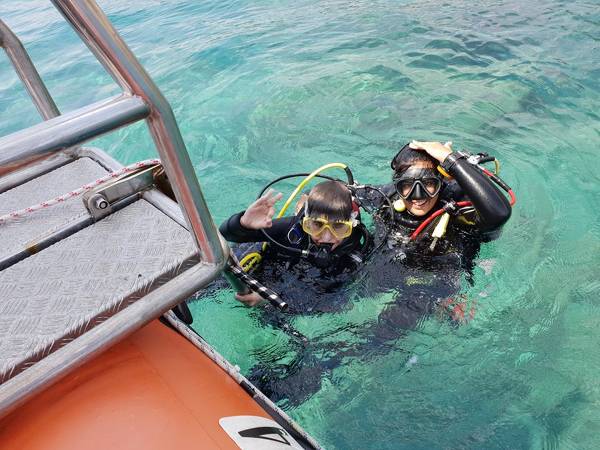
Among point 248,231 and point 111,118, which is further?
point 248,231

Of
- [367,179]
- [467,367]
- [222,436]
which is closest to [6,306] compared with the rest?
[222,436]

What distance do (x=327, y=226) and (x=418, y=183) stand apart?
729 mm

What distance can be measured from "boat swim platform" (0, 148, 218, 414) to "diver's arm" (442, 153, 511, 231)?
216 centimetres

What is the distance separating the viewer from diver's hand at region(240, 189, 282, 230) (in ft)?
9.45

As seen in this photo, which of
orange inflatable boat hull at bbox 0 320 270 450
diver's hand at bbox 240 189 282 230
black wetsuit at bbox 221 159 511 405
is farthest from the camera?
black wetsuit at bbox 221 159 511 405

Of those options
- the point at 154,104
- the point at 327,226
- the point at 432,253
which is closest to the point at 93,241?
the point at 154,104

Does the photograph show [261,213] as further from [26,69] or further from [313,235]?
[26,69]

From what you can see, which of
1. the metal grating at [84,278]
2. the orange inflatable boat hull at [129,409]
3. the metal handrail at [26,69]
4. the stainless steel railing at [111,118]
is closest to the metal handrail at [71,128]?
the stainless steel railing at [111,118]

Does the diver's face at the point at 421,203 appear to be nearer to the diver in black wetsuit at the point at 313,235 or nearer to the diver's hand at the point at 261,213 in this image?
the diver in black wetsuit at the point at 313,235

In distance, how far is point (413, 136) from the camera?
18.9 ft

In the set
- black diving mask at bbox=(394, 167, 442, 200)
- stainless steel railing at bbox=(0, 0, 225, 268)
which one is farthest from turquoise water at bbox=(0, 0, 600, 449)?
stainless steel railing at bbox=(0, 0, 225, 268)

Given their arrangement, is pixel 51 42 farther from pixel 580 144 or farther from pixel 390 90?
pixel 580 144

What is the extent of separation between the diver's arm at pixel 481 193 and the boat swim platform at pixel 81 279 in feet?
7.09

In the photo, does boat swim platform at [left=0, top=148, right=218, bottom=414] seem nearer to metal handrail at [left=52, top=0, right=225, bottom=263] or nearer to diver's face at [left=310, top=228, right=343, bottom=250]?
metal handrail at [left=52, top=0, right=225, bottom=263]
